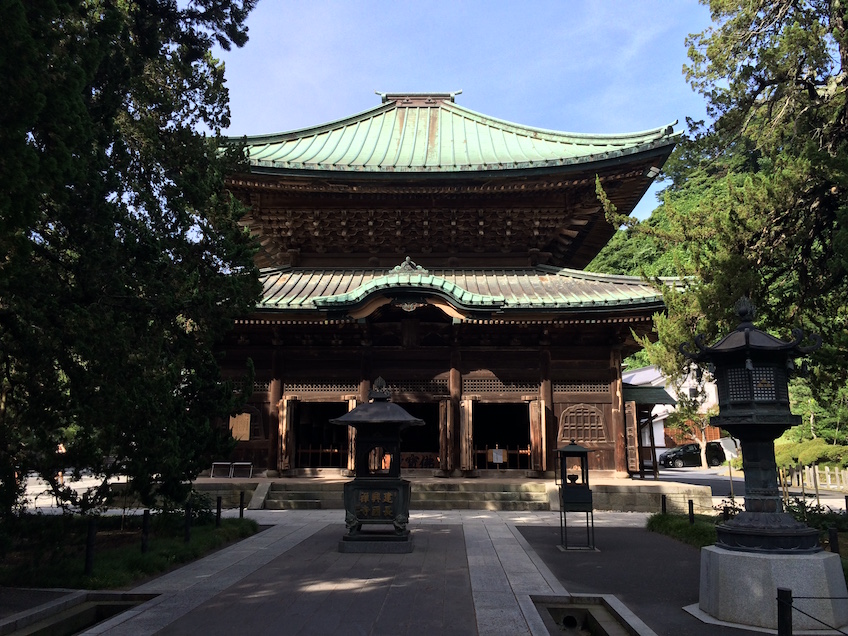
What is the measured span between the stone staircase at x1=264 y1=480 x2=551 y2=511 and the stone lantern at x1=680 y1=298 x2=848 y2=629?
366 inches

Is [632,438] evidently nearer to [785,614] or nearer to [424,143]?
[424,143]

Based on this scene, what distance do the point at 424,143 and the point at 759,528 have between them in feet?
58.4

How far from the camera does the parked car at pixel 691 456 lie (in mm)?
40812

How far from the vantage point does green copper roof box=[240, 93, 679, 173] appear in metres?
17.4

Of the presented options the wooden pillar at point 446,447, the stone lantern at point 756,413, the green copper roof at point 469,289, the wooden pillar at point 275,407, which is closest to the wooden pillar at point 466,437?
the wooden pillar at point 446,447

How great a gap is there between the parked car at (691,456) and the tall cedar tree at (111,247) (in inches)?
1490

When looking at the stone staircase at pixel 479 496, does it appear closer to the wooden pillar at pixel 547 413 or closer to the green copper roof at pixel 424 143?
the wooden pillar at pixel 547 413

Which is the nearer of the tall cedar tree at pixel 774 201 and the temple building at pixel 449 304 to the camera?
the tall cedar tree at pixel 774 201

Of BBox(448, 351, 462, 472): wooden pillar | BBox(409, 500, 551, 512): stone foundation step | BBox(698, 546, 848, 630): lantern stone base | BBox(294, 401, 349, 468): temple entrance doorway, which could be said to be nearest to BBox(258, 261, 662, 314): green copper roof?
BBox(448, 351, 462, 472): wooden pillar

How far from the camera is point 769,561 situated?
6.06 metres

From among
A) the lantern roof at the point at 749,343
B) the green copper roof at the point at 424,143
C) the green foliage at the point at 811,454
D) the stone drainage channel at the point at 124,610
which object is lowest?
the stone drainage channel at the point at 124,610

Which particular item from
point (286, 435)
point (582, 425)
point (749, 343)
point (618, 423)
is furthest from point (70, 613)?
point (618, 423)

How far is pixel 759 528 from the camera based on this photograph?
A: 6355mm

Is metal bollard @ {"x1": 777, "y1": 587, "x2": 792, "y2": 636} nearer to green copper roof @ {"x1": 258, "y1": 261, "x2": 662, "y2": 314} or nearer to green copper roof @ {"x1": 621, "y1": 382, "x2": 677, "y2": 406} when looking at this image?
green copper roof @ {"x1": 258, "y1": 261, "x2": 662, "y2": 314}
